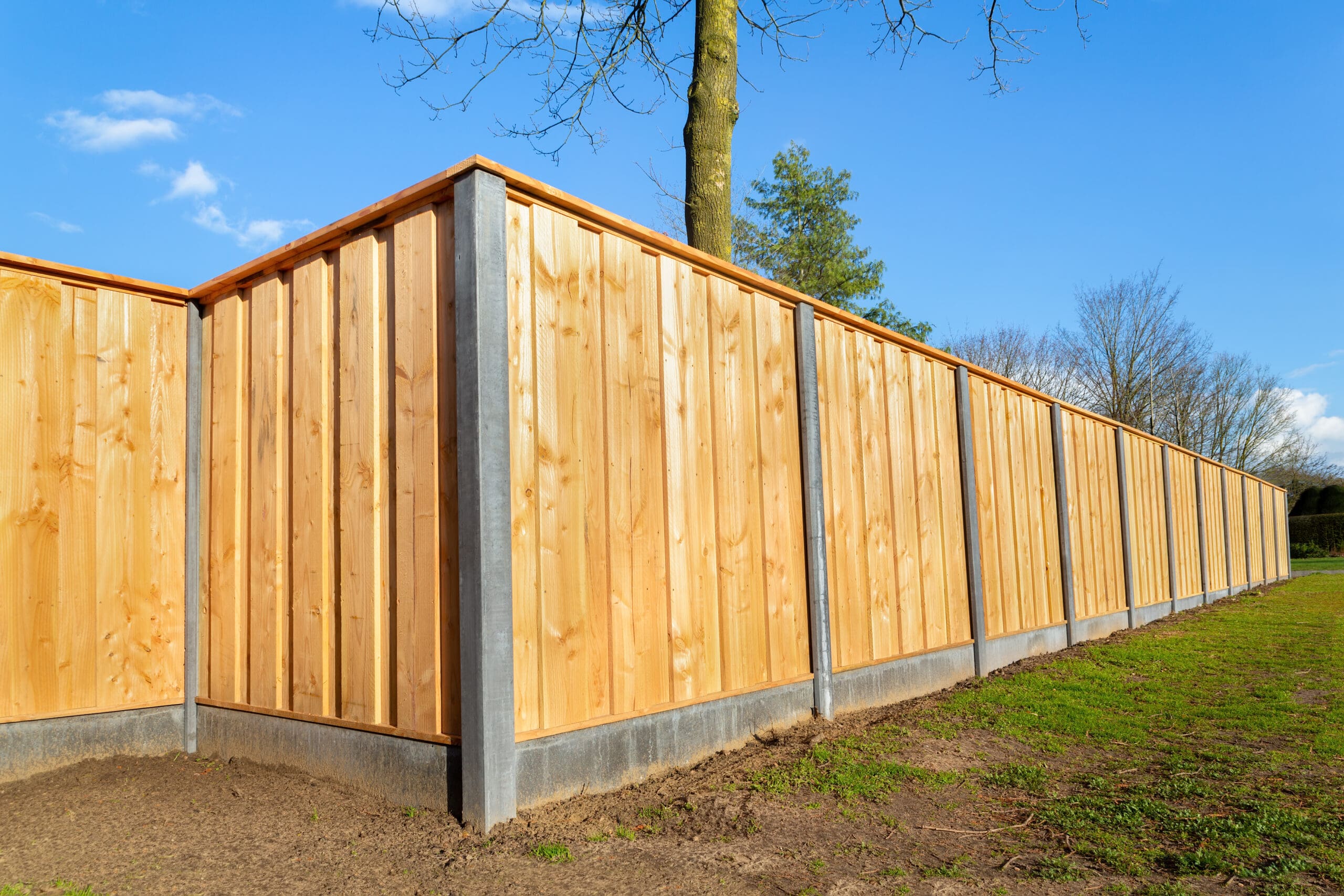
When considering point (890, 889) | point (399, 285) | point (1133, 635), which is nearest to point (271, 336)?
point (399, 285)

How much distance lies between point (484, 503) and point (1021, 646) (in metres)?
6.44

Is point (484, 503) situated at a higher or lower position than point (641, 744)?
higher

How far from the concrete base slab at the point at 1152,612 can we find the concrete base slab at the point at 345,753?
1063 cm

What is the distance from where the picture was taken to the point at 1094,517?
10.6 meters

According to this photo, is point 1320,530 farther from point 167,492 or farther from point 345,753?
point 167,492

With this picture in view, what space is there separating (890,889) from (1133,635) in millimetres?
8726

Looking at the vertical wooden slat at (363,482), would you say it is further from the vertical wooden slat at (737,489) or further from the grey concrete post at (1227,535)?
the grey concrete post at (1227,535)

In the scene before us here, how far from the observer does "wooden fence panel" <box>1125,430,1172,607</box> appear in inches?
471

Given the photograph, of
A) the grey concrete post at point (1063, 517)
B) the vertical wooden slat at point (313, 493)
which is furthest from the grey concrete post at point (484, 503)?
the grey concrete post at point (1063, 517)

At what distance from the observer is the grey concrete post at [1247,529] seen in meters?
19.2

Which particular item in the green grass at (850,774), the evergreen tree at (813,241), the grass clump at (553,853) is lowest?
the green grass at (850,774)

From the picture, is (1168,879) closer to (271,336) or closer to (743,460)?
(743,460)

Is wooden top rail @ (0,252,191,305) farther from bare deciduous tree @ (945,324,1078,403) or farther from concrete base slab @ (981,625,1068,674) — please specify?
bare deciduous tree @ (945,324,1078,403)

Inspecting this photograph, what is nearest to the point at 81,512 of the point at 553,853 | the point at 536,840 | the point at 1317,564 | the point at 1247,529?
the point at 536,840
